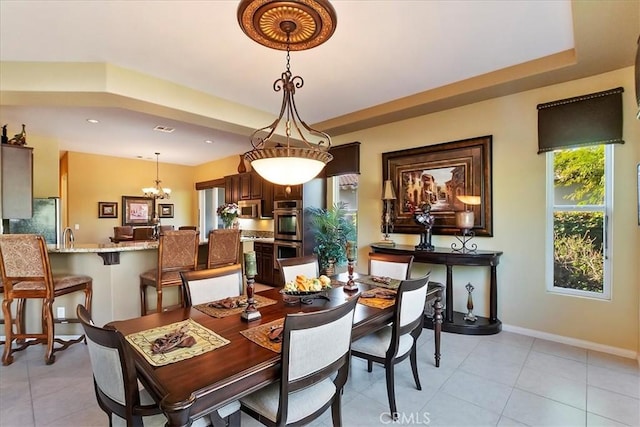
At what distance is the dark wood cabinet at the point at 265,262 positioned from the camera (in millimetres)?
5752

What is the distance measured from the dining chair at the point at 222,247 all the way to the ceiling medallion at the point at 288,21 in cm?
231

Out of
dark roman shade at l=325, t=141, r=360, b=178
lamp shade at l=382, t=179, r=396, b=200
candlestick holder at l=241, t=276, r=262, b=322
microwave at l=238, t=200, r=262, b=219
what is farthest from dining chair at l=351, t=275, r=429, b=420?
microwave at l=238, t=200, r=262, b=219

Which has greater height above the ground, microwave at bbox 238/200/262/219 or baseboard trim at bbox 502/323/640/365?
microwave at bbox 238/200/262/219

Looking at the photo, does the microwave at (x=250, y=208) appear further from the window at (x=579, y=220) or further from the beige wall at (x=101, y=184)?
the window at (x=579, y=220)

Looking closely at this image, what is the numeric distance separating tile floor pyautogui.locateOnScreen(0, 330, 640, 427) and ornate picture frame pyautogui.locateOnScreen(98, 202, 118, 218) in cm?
493

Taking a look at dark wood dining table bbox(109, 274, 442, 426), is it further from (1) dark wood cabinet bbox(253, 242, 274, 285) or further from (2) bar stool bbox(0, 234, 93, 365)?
(1) dark wood cabinet bbox(253, 242, 274, 285)

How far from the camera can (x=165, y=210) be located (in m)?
8.22

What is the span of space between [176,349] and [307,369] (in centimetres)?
61

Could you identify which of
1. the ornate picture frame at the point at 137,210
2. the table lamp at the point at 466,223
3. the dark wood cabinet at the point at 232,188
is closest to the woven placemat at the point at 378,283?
the table lamp at the point at 466,223

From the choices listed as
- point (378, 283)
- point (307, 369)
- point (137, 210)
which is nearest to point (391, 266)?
point (378, 283)

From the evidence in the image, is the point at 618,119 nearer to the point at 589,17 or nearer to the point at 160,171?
the point at 589,17

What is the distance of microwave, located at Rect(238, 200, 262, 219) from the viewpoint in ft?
21.0

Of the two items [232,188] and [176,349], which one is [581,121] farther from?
[232,188]

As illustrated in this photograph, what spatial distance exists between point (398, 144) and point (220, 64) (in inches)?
101
